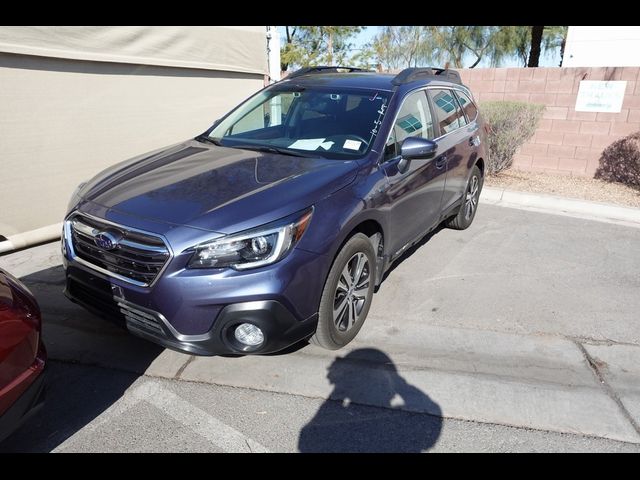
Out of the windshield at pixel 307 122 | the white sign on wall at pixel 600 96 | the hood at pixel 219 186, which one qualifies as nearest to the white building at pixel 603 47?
the white sign on wall at pixel 600 96

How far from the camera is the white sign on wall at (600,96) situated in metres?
8.09

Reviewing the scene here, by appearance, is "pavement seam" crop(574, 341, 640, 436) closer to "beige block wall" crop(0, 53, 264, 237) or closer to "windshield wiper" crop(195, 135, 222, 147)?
"windshield wiper" crop(195, 135, 222, 147)

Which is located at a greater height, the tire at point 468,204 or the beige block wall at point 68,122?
the beige block wall at point 68,122

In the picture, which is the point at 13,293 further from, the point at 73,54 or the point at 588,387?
the point at 73,54

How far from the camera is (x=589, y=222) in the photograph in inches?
249

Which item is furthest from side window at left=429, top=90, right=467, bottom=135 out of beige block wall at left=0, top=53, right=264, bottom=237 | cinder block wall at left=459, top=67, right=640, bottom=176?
cinder block wall at left=459, top=67, right=640, bottom=176

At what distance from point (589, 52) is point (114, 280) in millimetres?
16729

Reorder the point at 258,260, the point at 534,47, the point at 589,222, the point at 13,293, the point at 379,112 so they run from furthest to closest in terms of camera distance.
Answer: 1. the point at 534,47
2. the point at 589,222
3. the point at 379,112
4. the point at 258,260
5. the point at 13,293

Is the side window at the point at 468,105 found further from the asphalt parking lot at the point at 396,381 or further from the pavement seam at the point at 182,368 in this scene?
the pavement seam at the point at 182,368

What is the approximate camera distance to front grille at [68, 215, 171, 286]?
8.14ft

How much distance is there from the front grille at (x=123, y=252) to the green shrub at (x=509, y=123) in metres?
7.24

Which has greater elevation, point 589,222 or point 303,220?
point 303,220

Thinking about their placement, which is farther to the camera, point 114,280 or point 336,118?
point 336,118
